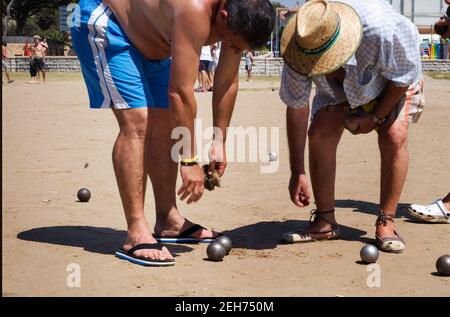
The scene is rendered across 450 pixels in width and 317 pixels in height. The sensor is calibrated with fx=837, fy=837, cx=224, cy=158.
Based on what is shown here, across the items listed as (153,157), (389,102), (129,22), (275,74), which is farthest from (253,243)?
(275,74)

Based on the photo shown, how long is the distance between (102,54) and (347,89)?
5.89 ft

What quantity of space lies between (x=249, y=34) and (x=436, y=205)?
2838 millimetres

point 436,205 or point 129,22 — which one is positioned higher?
point 129,22

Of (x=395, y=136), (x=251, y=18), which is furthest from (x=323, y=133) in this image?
(x=251, y=18)

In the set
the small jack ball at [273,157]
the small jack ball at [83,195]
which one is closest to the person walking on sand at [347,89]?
the small jack ball at [83,195]

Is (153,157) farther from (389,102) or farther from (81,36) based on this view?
(389,102)

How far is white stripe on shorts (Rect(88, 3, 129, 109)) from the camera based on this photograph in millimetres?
5789

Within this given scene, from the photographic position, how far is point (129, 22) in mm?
5820

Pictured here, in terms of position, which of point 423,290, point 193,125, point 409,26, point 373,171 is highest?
point 409,26

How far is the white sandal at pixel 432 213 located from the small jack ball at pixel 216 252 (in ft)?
7.13

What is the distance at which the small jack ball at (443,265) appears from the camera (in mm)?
5395

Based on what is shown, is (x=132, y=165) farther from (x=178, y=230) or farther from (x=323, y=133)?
(x=323, y=133)

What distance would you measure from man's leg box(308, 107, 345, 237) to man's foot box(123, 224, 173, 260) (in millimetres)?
1449

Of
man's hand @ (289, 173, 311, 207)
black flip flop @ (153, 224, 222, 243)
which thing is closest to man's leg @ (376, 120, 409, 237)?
man's hand @ (289, 173, 311, 207)
